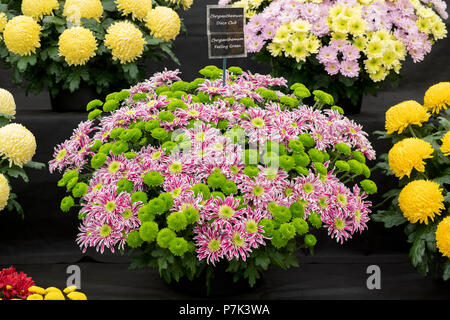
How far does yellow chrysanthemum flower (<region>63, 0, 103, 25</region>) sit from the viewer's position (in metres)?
1.97

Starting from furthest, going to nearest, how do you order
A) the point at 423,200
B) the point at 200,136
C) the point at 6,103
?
the point at 6,103
the point at 423,200
the point at 200,136

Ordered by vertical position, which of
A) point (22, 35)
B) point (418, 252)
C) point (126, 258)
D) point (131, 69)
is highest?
point (22, 35)

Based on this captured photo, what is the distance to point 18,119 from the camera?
2.00 meters

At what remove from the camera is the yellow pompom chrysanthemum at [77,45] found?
1889 millimetres

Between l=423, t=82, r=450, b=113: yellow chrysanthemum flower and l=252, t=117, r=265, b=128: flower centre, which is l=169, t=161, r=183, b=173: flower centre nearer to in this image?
l=252, t=117, r=265, b=128: flower centre

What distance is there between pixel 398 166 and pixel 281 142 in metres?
0.38

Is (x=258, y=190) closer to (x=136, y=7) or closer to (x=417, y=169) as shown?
(x=417, y=169)

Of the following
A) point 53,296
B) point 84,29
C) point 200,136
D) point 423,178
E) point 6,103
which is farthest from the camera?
point 84,29

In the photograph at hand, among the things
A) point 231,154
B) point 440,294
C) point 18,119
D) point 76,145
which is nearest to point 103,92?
point 18,119

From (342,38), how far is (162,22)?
1.98 feet

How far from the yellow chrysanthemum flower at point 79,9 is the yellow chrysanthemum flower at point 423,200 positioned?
46.0 inches

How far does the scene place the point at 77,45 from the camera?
1.88 metres

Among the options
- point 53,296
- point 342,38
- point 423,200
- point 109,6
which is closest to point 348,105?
point 342,38
